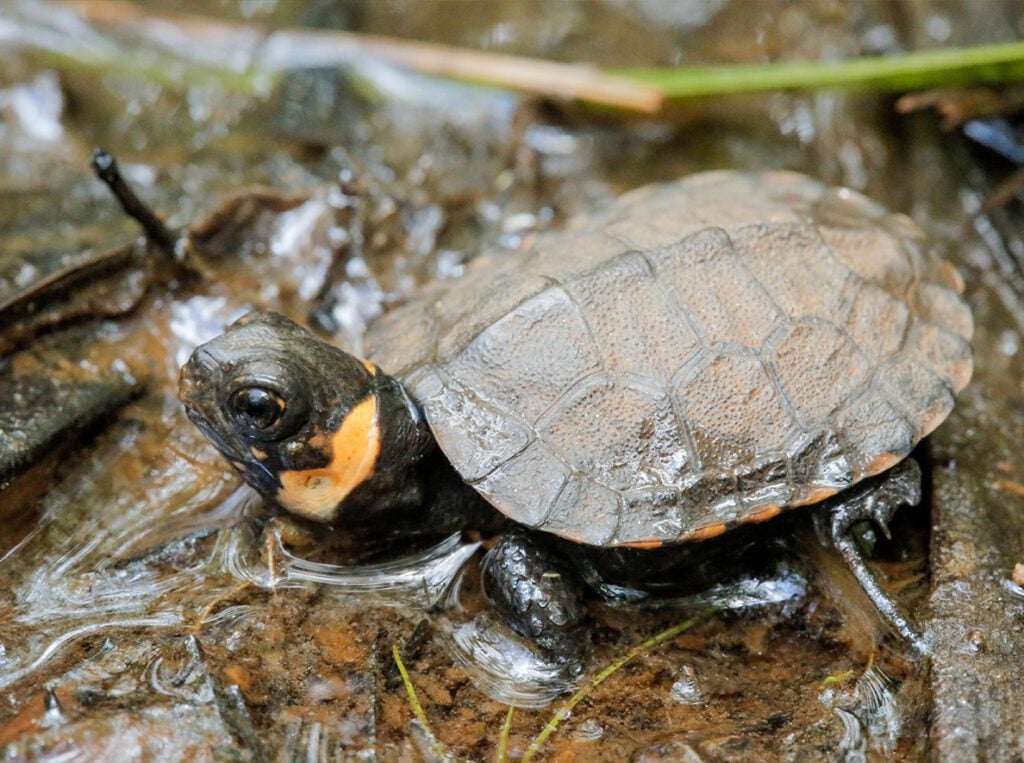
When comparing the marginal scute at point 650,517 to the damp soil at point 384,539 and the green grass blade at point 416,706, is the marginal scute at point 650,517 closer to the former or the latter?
the damp soil at point 384,539

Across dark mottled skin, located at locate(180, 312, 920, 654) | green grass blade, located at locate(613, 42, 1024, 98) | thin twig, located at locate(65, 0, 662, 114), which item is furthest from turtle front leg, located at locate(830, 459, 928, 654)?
thin twig, located at locate(65, 0, 662, 114)

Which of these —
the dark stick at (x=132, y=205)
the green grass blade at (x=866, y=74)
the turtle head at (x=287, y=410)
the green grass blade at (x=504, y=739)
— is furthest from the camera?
the green grass blade at (x=866, y=74)

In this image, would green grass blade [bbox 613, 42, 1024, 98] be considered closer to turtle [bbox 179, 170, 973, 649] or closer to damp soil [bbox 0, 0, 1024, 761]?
damp soil [bbox 0, 0, 1024, 761]

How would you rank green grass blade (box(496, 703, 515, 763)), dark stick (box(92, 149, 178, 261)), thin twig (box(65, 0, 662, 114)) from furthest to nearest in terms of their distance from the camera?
thin twig (box(65, 0, 662, 114)) → dark stick (box(92, 149, 178, 261)) → green grass blade (box(496, 703, 515, 763))

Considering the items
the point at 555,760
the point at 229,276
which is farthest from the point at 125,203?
the point at 555,760

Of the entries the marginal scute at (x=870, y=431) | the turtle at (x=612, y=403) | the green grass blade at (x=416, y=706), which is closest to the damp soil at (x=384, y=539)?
the green grass blade at (x=416, y=706)

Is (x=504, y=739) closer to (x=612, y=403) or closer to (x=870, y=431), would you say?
(x=612, y=403)
